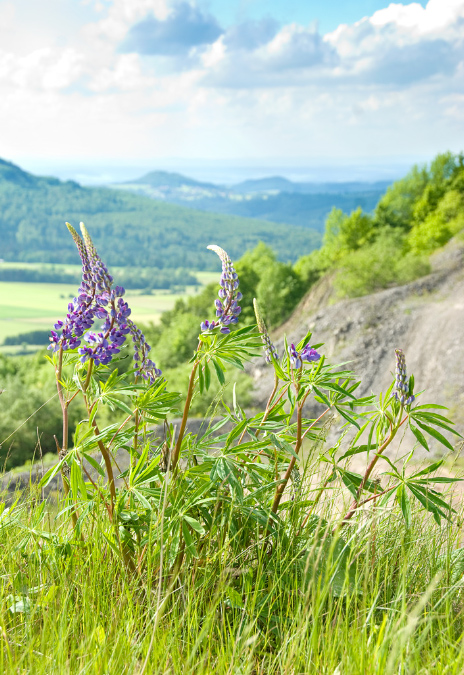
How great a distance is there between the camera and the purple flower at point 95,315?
207cm

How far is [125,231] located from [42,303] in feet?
138

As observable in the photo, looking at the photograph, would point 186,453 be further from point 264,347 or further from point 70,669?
point 70,669

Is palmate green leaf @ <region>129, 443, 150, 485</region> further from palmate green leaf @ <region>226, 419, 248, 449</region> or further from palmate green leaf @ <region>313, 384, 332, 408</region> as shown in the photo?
palmate green leaf @ <region>313, 384, 332, 408</region>

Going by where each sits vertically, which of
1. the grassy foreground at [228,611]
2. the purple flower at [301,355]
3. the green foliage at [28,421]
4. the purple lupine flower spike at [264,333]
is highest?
the purple lupine flower spike at [264,333]

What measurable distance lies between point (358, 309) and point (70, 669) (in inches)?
774

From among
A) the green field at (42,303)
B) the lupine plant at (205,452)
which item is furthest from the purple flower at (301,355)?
the green field at (42,303)

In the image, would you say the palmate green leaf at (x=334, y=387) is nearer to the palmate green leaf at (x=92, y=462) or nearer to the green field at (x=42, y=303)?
the palmate green leaf at (x=92, y=462)

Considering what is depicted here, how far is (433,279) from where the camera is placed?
22.0 meters

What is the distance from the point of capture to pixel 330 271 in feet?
127

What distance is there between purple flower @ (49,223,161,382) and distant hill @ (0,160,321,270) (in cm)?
11667

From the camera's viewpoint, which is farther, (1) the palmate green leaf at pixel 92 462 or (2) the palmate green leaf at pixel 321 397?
(2) the palmate green leaf at pixel 321 397

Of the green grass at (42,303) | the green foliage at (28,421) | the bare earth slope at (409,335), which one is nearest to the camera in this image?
the bare earth slope at (409,335)

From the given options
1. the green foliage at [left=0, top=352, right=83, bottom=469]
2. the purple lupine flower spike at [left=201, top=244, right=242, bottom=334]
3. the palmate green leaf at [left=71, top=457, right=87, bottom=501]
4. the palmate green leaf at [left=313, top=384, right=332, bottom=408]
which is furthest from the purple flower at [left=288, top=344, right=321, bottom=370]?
the green foliage at [left=0, top=352, right=83, bottom=469]

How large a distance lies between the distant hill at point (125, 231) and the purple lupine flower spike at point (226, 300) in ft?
383
